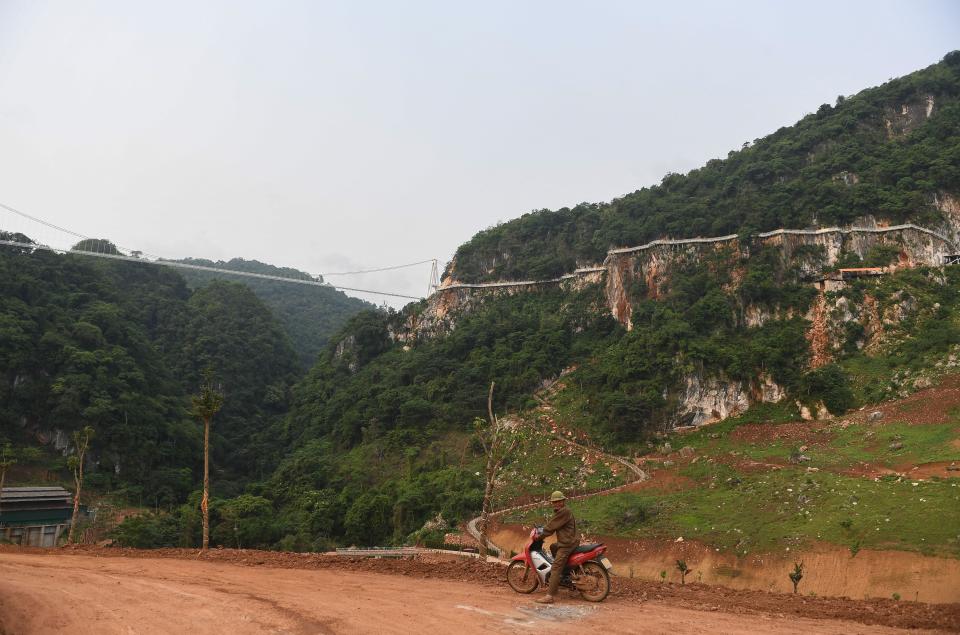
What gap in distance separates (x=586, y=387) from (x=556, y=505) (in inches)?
1571

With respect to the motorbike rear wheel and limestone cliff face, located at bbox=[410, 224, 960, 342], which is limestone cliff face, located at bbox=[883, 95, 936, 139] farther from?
the motorbike rear wheel

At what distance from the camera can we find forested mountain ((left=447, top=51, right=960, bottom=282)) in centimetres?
4831

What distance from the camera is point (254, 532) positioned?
97.2ft

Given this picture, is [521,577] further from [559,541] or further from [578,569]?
[559,541]

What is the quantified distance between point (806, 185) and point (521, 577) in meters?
54.7

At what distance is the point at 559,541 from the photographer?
729cm

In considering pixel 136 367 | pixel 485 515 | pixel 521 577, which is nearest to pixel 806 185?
pixel 485 515

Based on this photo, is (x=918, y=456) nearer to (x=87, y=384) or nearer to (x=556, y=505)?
(x=556, y=505)

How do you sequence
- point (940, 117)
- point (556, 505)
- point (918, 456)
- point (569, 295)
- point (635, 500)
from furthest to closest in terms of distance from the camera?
point (569, 295) < point (940, 117) < point (635, 500) < point (918, 456) < point (556, 505)

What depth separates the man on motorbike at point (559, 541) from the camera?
23.2ft

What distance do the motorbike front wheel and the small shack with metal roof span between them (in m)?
36.8

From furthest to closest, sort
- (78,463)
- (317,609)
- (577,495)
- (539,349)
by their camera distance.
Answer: (539,349), (577,495), (78,463), (317,609)

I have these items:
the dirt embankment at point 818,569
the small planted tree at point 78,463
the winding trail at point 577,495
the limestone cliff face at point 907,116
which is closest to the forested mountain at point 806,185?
the limestone cliff face at point 907,116

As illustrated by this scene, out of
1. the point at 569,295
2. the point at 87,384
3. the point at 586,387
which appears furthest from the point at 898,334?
the point at 87,384
